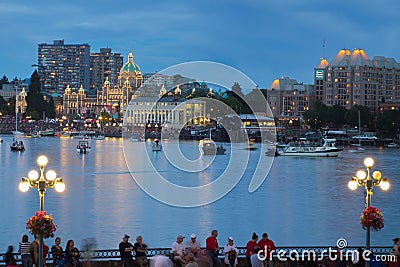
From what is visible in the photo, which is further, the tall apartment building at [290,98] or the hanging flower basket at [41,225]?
the tall apartment building at [290,98]

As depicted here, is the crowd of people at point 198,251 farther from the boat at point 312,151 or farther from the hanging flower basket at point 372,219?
the boat at point 312,151

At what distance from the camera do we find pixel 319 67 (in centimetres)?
14275

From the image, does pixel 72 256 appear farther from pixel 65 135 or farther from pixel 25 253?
pixel 65 135

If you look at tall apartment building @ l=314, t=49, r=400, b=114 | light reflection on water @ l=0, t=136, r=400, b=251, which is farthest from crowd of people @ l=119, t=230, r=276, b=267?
tall apartment building @ l=314, t=49, r=400, b=114

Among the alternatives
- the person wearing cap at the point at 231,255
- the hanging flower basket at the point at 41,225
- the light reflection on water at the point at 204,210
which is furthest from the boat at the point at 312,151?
the hanging flower basket at the point at 41,225

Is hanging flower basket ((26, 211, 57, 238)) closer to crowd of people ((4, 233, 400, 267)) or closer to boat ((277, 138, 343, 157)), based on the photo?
crowd of people ((4, 233, 400, 267))

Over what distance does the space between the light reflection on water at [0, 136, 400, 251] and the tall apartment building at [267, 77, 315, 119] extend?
96.4 metres

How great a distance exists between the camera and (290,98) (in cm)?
14600

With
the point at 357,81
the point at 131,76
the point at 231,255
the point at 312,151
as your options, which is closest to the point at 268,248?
the point at 231,255

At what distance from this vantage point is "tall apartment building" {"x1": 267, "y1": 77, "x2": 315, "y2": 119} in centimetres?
14350

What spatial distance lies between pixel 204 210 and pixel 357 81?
10640 cm

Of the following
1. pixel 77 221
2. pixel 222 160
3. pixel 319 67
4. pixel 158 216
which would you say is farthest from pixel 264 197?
pixel 319 67

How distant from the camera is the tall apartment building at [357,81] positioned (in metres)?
131

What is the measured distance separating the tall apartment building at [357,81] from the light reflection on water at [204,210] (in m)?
86.0
